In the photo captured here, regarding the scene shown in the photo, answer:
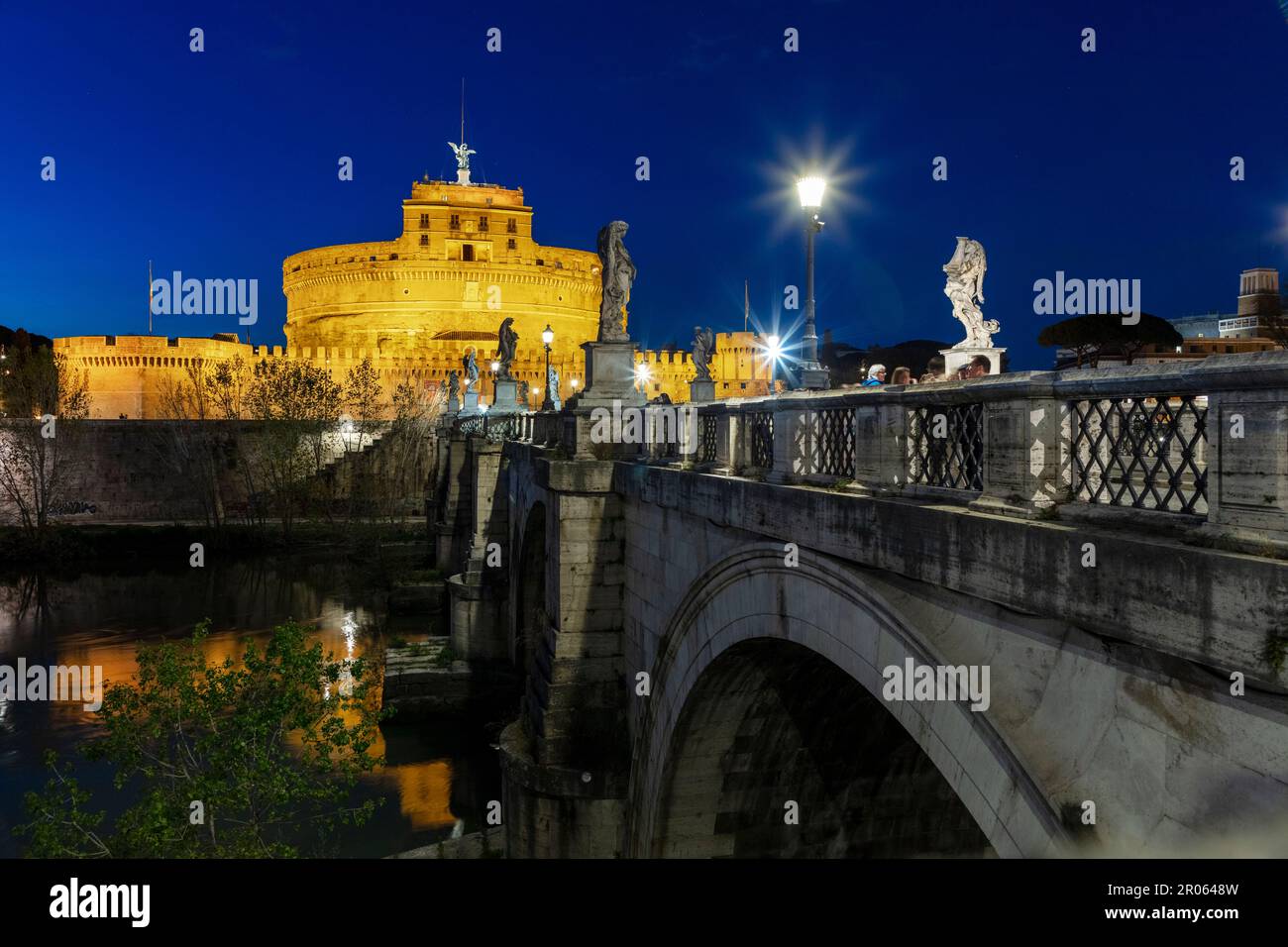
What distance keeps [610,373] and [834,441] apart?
5789 millimetres

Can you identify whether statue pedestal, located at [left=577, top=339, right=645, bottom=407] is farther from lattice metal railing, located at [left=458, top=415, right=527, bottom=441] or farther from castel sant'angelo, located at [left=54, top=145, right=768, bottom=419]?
castel sant'angelo, located at [left=54, top=145, right=768, bottom=419]

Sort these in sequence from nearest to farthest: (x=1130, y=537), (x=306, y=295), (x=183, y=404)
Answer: (x=1130, y=537) → (x=183, y=404) → (x=306, y=295)

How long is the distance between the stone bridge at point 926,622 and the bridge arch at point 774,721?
0.03 meters

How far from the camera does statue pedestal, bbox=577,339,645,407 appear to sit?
11.3 m

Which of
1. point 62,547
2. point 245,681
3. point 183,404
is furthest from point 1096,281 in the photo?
point 183,404

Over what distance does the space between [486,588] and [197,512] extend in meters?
31.1

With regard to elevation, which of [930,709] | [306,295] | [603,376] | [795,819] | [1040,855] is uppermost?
[306,295]

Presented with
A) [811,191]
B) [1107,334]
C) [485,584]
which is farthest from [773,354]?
[485,584]

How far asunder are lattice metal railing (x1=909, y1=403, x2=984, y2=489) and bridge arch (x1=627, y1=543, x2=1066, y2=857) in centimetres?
70

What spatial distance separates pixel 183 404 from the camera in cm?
5803

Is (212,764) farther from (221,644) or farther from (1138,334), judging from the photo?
(221,644)

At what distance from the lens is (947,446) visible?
489 cm

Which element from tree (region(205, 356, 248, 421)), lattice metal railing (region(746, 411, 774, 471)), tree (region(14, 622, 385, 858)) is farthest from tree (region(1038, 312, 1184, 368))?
tree (region(205, 356, 248, 421))
